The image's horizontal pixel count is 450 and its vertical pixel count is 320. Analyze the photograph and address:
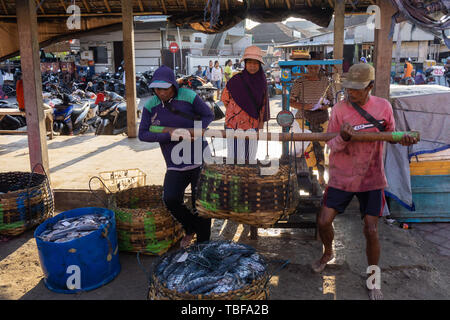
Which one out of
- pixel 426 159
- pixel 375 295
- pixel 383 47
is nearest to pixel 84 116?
pixel 383 47

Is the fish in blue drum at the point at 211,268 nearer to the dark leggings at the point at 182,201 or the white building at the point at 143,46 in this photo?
the dark leggings at the point at 182,201

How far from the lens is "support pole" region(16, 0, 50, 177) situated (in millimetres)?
4746

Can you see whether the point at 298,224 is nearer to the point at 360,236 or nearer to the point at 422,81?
the point at 360,236

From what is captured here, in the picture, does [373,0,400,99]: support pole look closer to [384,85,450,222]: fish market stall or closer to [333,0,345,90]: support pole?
[384,85,450,222]: fish market stall

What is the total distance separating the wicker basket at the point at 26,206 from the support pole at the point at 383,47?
4.19m

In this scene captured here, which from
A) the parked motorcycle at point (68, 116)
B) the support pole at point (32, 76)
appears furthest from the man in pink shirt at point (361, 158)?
the parked motorcycle at point (68, 116)

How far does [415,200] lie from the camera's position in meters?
4.90

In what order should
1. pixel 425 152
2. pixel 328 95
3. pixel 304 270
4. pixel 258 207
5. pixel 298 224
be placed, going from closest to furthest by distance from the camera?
pixel 258 207 → pixel 304 270 → pixel 298 224 → pixel 425 152 → pixel 328 95

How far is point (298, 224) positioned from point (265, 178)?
1.54 meters

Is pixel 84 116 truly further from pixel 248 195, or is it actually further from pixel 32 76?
pixel 248 195


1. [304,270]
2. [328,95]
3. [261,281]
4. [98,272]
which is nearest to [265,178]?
[261,281]

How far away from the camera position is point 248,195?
115 inches

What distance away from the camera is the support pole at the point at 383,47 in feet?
15.2

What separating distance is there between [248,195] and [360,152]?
1021mm
